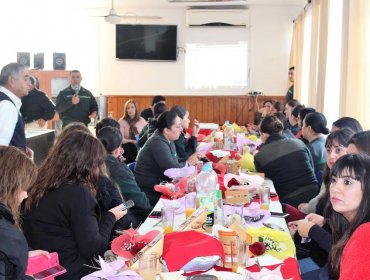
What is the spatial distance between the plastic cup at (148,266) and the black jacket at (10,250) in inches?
17.7

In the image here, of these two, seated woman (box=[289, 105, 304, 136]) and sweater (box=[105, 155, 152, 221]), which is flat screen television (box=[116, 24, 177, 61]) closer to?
seated woman (box=[289, 105, 304, 136])

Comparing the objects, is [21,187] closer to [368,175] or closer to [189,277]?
[189,277]

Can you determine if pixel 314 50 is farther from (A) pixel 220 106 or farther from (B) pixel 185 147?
(B) pixel 185 147

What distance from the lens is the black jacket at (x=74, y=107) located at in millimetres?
7570

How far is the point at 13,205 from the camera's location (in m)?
1.86

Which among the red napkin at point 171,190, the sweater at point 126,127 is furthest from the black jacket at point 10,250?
the sweater at point 126,127

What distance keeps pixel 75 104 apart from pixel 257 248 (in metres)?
5.87

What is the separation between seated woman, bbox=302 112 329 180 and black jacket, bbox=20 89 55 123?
4039 millimetres

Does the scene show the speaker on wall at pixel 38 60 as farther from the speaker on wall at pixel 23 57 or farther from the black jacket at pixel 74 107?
the black jacket at pixel 74 107

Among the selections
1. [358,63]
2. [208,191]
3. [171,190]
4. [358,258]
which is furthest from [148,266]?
[358,63]

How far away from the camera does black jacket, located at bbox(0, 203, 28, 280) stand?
1.54 metres

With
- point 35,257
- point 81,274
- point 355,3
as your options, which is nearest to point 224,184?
point 81,274

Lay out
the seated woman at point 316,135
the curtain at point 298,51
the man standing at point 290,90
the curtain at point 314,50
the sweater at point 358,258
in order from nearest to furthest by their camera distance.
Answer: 1. the sweater at point 358,258
2. the seated woman at point 316,135
3. the curtain at point 314,50
4. the curtain at point 298,51
5. the man standing at point 290,90

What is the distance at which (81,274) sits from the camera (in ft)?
7.27
